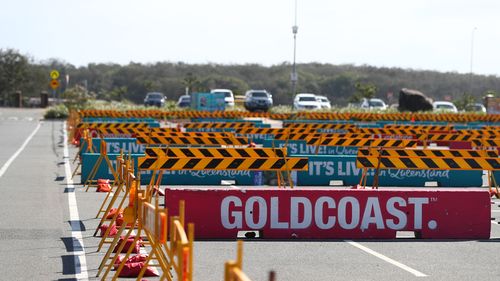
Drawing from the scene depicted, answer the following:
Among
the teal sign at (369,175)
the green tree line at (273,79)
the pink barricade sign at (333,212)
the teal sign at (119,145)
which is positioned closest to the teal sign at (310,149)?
the teal sign at (119,145)

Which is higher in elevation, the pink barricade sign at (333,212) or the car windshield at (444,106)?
the pink barricade sign at (333,212)

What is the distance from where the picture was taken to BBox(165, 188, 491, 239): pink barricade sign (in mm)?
14109

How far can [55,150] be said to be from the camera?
107 feet

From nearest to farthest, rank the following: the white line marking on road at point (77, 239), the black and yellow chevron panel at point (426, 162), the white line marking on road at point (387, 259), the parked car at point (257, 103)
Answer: the white line marking on road at point (77, 239) < the white line marking on road at point (387, 259) < the black and yellow chevron panel at point (426, 162) < the parked car at point (257, 103)

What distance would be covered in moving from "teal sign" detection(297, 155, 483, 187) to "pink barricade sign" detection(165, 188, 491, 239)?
785 centimetres

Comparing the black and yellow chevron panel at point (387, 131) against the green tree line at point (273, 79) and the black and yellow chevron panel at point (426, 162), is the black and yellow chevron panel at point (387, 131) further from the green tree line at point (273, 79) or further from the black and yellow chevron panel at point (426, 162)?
the green tree line at point (273, 79)

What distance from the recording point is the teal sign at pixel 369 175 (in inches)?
885

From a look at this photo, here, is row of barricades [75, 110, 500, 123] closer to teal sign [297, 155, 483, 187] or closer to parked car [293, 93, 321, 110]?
parked car [293, 93, 321, 110]

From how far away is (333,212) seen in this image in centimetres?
1429

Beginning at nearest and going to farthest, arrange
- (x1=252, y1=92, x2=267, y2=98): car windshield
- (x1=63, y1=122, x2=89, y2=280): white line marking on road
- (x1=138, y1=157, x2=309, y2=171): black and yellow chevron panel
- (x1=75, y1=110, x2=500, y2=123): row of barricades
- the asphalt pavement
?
(x1=63, y1=122, x2=89, y2=280): white line marking on road, the asphalt pavement, (x1=138, y1=157, x2=309, y2=171): black and yellow chevron panel, (x1=75, y1=110, x2=500, y2=123): row of barricades, (x1=252, y1=92, x2=267, y2=98): car windshield

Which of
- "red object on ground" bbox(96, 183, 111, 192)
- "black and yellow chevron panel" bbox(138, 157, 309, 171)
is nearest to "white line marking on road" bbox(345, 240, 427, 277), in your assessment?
"black and yellow chevron panel" bbox(138, 157, 309, 171)

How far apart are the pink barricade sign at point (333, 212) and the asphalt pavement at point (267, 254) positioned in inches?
10.2

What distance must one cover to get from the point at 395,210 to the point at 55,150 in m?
19.7

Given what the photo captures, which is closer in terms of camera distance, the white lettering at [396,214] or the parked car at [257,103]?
Result: the white lettering at [396,214]
